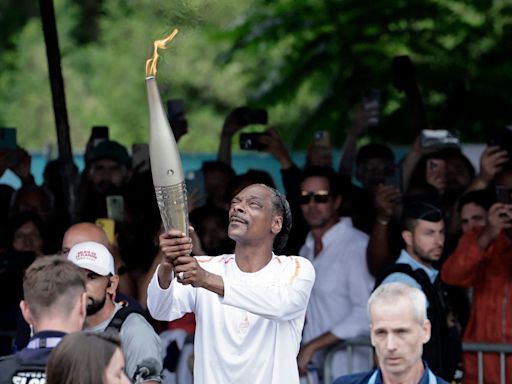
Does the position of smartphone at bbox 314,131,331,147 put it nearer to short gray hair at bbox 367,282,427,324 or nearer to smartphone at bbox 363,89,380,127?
smartphone at bbox 363,89,380,127

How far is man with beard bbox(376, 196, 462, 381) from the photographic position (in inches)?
328

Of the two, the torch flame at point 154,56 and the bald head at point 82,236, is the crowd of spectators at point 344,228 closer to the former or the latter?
the bald head at point 82,236

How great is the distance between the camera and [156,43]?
6.82 metres

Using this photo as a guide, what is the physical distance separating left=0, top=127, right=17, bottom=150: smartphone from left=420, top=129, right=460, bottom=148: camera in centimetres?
307

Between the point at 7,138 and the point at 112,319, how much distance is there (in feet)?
14.1

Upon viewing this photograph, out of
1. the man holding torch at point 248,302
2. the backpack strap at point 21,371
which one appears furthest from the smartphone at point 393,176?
the backpack strap at point 21,371

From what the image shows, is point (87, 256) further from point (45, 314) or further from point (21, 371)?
point (21, 371)

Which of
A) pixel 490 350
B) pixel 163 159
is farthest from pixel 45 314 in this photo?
pixel 490 350

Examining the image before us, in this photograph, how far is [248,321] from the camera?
7133mm

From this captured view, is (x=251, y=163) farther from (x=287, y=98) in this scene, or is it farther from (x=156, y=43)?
(x=156, y=43)

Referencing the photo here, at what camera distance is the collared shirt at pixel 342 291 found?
9531 mm

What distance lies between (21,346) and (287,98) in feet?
26.6

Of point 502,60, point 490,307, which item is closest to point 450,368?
point 490,307

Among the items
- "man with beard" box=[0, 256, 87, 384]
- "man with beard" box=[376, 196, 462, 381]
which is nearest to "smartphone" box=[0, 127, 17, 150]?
"man with beard" box=[376, 196, 462, 381]
